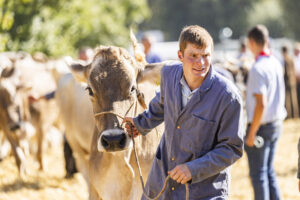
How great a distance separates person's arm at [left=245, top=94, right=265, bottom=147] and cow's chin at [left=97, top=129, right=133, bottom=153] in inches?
82.8

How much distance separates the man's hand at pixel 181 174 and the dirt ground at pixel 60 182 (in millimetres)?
5364

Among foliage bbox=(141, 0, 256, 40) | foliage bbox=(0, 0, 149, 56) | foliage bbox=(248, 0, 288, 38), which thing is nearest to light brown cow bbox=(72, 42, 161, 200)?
foliage bbox=(0, 0, 149, 56)

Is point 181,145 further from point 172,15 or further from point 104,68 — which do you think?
point 172,15

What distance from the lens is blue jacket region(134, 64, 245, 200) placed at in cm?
386

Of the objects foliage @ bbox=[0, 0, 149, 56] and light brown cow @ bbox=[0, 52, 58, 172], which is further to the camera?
foliage @ bbox=[0, 0, 149, 56]

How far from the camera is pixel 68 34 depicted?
21641mm

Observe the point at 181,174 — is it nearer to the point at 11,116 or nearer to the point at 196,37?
the point at 196,37

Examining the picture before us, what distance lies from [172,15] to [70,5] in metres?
48.2

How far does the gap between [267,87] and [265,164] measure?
2.82 feet

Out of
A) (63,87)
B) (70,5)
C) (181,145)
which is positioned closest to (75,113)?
(63,87)

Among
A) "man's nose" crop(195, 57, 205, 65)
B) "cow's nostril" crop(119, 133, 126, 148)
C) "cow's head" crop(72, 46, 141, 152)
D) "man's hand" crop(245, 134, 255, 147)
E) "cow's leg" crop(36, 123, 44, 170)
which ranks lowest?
"cow's leg" crop(36, 123, 44, 170)

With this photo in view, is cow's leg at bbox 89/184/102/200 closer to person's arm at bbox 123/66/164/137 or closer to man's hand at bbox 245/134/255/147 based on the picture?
man's hand at bbox 245/134/255/147

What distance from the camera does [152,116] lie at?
14.6 feet

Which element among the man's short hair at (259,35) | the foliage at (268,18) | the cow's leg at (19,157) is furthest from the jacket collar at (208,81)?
the foliage at (268,18)
